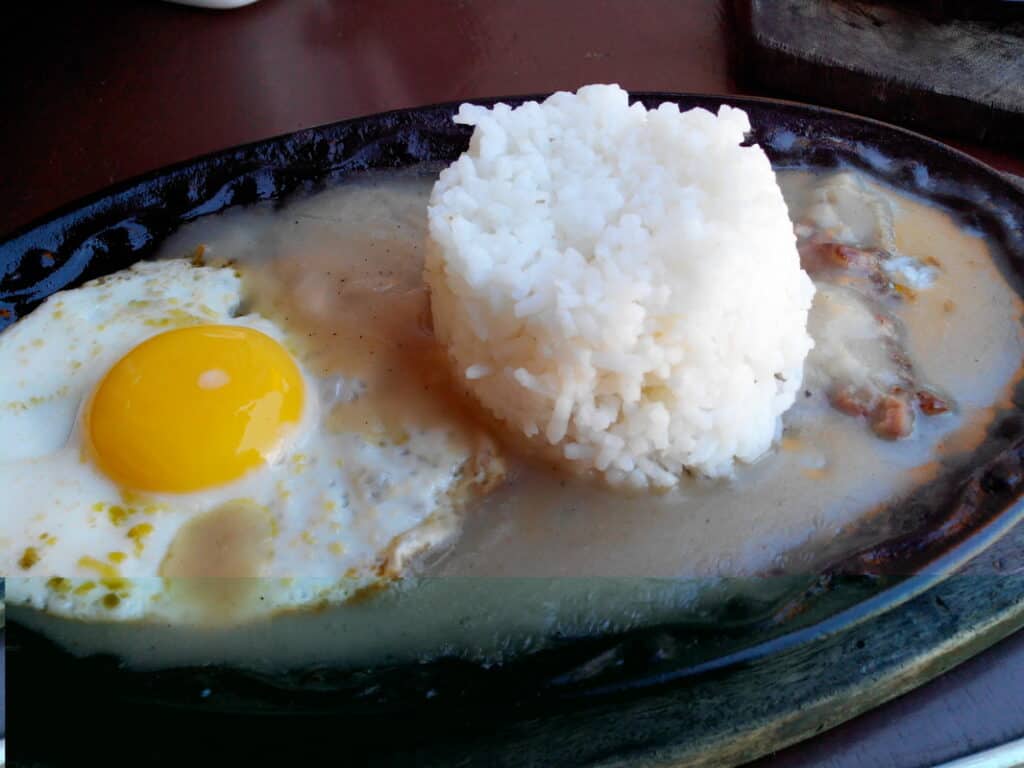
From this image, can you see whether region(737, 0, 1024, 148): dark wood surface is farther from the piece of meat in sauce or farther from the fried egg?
the fried egg

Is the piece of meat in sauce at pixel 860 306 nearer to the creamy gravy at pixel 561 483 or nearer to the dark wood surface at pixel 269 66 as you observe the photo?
the creamy gravy at pixel 561 483

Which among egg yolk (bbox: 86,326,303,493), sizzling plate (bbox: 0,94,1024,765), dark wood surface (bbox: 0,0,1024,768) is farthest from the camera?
dark wood surface (bbox: 0,0,1024,768)

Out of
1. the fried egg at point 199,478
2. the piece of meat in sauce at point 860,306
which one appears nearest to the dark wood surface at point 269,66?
the piece of meat in sauce at point 860,306

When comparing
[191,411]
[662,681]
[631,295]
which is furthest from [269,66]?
[662,681]

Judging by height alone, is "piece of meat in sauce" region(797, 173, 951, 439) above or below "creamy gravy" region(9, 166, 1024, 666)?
above

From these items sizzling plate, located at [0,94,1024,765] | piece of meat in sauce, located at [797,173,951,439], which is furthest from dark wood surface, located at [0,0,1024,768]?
sizzling plate, located at [0,94,1024,765]

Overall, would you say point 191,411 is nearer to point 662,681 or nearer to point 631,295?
point 631,295

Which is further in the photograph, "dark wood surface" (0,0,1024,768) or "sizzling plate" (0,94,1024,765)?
"dark wood surface" (0,0,1024,768)
